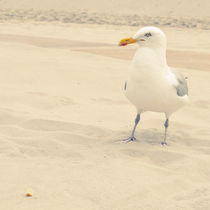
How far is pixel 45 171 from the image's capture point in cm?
379

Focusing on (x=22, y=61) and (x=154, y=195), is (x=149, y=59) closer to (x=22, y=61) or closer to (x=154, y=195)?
(x=154, y=195)

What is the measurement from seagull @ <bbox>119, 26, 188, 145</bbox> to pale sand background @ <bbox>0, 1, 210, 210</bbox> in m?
0.50

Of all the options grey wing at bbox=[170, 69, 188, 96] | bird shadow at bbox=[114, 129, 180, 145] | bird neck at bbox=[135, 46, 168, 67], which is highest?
bird neck at bbox=[135, 46, 168, 67]

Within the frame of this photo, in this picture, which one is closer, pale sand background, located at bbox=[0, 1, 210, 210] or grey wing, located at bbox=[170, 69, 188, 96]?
pale sand background, located at bbox=[0, 1, 210, 210]

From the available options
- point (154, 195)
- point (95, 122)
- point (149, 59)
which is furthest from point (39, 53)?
point (154, 195)

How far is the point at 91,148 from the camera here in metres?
4.52

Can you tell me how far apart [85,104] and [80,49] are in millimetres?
6373

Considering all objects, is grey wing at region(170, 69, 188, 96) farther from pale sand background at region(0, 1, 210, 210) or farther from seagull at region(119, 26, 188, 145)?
pale sand background at region(0, 1, 210, 210)

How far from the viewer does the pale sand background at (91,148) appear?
332cm

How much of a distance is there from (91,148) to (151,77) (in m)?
0.92

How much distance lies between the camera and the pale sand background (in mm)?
3320

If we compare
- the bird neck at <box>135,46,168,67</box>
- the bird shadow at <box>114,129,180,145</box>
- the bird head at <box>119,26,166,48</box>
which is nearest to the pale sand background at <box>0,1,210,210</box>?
the bird shadow at <box>114,129,180,145</box>

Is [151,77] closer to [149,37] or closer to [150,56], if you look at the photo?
[150,56]

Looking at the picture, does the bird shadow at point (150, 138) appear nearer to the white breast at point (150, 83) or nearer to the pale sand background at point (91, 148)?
the pale sand background at point (91, 148)
